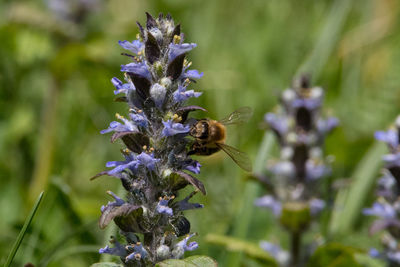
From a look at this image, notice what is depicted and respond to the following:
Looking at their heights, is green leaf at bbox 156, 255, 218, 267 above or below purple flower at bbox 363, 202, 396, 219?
below

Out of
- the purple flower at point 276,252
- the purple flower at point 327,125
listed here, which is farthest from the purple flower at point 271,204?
the purple flower at point 327,125

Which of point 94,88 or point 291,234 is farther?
point 94,88

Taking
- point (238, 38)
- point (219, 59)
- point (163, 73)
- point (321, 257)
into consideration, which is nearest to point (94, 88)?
point (219, 59)

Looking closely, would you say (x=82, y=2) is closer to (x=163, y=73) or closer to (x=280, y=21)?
(x=280, y=21)

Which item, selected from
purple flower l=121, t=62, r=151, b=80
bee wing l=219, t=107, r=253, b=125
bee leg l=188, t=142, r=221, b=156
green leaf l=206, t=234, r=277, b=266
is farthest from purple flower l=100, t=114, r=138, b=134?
green leaf l=206, t=234, r=277, b=266

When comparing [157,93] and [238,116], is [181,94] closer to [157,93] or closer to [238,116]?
[157,93]

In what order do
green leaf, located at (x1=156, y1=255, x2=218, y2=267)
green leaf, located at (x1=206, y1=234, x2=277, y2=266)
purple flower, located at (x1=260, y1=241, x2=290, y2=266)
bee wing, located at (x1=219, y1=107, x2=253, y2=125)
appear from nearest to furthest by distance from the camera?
1. green leaf, located at (x1=156, y1=255, x2=218, y2=267)
2. bee wing, located at (x1=219, y1=107, x2=253, y2=125)
3. green leaf, located at (x1=206, y1=234, x2=277, y2=266)
4. purple flower, located at (x1=260, y1=241, x2=290, y2=266)

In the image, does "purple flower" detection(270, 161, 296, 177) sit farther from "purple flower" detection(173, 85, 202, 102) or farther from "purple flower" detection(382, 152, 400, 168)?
"purple flower" detection(173, 85, 202, 102)
